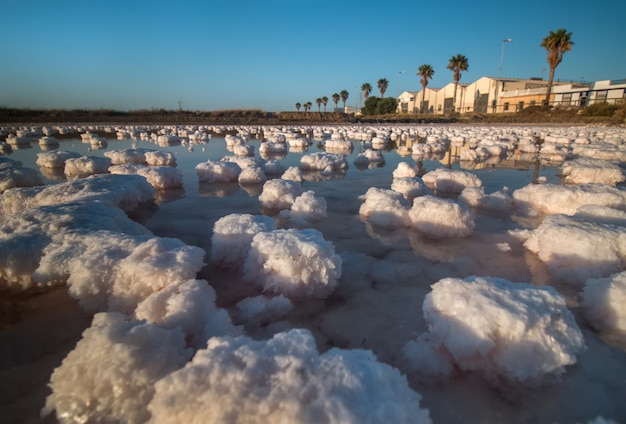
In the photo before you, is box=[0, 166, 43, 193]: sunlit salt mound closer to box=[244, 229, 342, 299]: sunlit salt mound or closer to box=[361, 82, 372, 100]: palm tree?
box=[244, 229, 342, 299]: sunlit salt mound

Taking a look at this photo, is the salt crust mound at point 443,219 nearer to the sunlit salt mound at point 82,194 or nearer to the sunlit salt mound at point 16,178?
the sunlit salt mound at point 82,194

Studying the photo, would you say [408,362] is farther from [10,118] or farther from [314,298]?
[10,118]

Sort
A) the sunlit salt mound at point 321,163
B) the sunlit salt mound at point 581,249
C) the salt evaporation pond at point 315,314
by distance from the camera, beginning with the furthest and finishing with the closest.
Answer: the sunlit salt mound at point 321,163
the sunlit salt mound at point 581,249
the salt evaporation pond at point 315,314

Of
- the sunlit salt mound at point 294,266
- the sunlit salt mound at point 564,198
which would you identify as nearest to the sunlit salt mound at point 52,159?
the sunlit salt mound at point 294,266

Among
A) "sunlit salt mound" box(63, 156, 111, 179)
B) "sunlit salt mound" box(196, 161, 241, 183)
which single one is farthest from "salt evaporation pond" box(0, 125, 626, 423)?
"sunlit salt mound" box(63, 156, 111, 179)

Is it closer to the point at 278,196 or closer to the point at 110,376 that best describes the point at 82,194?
the point at 278,196

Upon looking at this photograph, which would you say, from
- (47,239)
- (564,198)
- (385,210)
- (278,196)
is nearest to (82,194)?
(47,239)

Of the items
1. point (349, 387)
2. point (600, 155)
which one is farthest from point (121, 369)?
point (600, 155)
